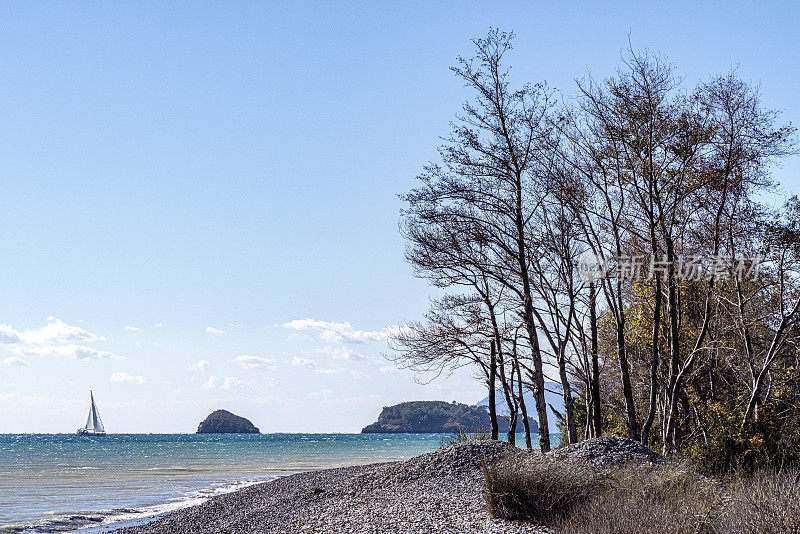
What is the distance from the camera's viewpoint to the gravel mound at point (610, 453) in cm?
1251

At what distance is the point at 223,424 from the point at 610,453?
17664cm

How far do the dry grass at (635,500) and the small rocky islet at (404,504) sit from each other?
0.48 metres

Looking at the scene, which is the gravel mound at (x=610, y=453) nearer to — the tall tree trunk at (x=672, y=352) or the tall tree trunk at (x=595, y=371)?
the tall tree trunk at (x=672, y=352)

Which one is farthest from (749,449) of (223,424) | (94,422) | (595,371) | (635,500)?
(223,424)

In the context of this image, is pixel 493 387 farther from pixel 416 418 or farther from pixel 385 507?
pixel 416 418

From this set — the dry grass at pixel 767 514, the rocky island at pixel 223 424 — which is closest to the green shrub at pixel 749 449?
the dry grass at pixel 767 514

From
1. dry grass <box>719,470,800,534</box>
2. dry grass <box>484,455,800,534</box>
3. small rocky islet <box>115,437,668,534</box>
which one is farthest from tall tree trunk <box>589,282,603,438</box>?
dry grass <box>719,470,800,534</box>

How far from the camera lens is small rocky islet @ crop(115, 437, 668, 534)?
10.4 metres

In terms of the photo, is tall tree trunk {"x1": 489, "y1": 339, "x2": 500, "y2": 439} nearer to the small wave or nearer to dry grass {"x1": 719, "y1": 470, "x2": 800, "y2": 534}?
the small wave

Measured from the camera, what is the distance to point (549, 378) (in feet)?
65.4

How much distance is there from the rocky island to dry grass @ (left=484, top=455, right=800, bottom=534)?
17717 centimetres

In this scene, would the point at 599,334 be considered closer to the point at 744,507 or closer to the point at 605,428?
the point at 605,428

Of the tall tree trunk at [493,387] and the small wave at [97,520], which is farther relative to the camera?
the tall tree trunk at [493,387]

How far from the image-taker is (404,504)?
12.3m
